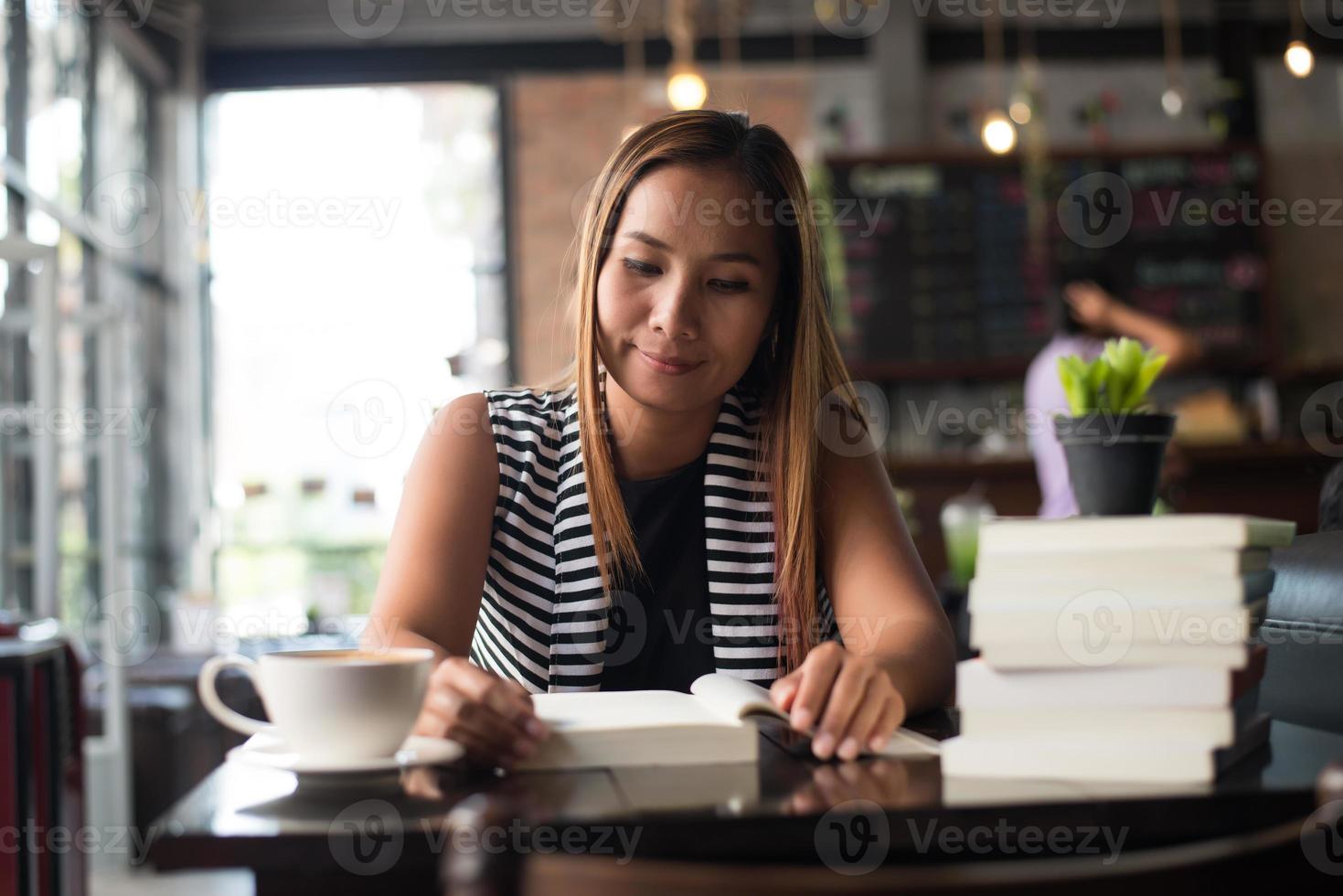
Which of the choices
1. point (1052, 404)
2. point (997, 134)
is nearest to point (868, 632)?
point (1052, 404)

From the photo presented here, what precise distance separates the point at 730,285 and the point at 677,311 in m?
0.07

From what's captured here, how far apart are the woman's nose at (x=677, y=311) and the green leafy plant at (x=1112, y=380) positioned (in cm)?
49

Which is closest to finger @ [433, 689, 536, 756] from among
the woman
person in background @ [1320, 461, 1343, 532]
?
the woman

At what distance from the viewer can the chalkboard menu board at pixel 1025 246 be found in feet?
19.3

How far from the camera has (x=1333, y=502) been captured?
144 centimetres

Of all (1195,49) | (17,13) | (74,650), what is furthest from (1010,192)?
(74,650)

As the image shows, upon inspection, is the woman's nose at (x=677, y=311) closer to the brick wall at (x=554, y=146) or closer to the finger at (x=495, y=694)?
the finger at (x=495, y=694)

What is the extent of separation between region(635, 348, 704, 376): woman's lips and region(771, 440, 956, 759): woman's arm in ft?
0.70

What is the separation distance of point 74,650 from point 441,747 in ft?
6.24

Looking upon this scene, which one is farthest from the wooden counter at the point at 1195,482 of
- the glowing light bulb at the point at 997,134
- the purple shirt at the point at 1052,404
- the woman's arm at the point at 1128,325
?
the glowing light bulb at the point at 997,134

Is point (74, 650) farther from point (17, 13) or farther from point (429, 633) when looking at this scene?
point (17, 13)

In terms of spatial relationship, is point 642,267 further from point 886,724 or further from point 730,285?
point 886,724

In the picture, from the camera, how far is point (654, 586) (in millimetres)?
1473

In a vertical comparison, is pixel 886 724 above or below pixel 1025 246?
below
